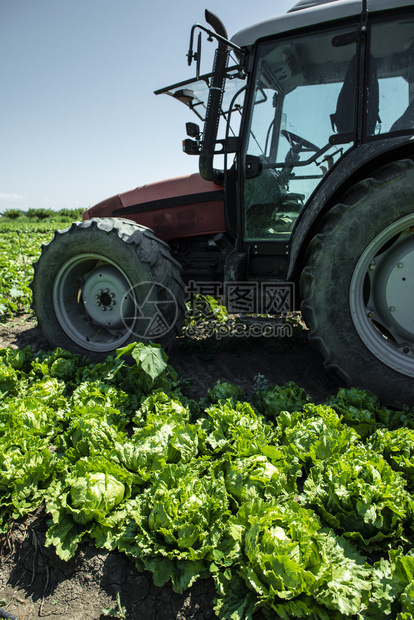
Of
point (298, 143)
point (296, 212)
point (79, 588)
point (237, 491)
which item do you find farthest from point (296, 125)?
point (79, 588)

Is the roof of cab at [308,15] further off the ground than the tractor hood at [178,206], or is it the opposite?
the roof of cab at [308,15]

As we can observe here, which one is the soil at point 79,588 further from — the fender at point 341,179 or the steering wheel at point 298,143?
the steering wheel at point 298,143

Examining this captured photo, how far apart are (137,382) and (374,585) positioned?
182cm

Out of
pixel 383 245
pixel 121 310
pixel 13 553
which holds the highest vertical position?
pixel 383 245

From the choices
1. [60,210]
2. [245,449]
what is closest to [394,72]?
[245,449]

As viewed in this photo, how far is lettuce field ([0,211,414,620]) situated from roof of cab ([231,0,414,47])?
7.66 feet

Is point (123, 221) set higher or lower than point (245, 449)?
higher

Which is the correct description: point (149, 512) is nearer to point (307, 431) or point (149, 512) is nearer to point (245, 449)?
point (245, 449)

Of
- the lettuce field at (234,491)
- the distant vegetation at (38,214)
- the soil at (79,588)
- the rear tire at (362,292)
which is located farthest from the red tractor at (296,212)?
the distant vegetation at (38,214)

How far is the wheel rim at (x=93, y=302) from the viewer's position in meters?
3.47

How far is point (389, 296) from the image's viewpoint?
2.66m

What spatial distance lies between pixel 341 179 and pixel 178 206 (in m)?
1.66

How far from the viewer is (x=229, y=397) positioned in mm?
2752

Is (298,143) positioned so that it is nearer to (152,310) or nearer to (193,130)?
(193,130)
